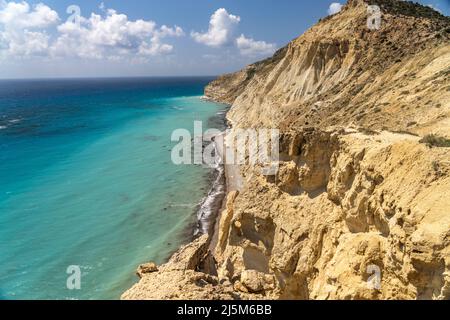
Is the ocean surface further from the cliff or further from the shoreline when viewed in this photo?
the cliff

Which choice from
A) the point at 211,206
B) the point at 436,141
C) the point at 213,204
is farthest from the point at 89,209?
the point at 436,141

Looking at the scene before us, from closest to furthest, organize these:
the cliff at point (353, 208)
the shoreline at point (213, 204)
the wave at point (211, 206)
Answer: the cliff at point (353, 208) < the shoreline at point (213, 204) < the wave at point (211, 206)

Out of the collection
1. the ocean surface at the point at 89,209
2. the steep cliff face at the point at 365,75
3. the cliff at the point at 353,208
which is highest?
the steep cliff face at the point at 365,75

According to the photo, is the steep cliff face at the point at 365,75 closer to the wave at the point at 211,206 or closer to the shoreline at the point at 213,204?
the shoreline at the point at 213,204

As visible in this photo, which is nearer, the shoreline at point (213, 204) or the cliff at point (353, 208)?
the cliff at point (353, 208)

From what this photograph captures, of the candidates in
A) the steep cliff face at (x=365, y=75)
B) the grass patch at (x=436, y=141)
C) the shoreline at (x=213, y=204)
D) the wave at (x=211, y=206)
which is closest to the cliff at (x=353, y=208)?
the grass patch at (x=436, y=141)

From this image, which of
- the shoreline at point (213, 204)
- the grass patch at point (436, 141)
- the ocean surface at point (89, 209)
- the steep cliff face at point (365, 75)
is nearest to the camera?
the grass patch at point (436, 141)

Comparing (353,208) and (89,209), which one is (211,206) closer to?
(89,209)

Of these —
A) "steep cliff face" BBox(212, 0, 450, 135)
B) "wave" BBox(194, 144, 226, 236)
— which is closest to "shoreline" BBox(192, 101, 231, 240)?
"wave" BBox(194, 144, 226, 236)
